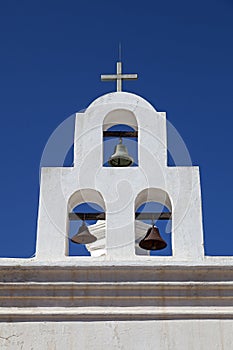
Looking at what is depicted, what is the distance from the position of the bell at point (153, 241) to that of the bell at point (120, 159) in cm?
83

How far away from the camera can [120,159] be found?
670 cm

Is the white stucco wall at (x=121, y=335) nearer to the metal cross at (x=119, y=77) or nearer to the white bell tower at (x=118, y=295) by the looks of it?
the white bell tower at (x=118, y=295)

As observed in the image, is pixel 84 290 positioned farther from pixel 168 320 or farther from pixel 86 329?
pixel 168 320

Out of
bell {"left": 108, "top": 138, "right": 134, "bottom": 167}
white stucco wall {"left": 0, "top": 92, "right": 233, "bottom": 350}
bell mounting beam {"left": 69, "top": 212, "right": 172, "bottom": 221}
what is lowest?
white stucco wall {"left": 0, "top": 92, "right": 233, "bottom": 350}

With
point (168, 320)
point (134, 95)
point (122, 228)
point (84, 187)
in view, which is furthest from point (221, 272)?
point (134, 95)

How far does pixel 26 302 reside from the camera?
518 centimetres

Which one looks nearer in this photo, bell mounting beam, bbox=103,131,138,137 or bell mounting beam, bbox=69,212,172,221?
bell mounting beam, bbox=69,212,172,221

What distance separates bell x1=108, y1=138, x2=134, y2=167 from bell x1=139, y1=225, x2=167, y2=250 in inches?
32.7

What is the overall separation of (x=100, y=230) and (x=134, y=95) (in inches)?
69.4

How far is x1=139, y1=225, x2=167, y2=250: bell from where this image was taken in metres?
6.23

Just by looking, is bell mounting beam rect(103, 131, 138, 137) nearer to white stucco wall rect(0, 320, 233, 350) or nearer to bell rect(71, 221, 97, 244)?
bell rect(71, 221, 97, 244)

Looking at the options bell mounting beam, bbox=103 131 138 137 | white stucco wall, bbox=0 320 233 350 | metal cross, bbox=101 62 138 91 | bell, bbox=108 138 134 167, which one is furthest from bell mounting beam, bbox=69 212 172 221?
metal cross, bbox=101 62 138 91

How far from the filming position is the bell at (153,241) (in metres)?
6.23

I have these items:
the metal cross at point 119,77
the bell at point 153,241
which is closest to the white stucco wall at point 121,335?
the bell at point 153,241
